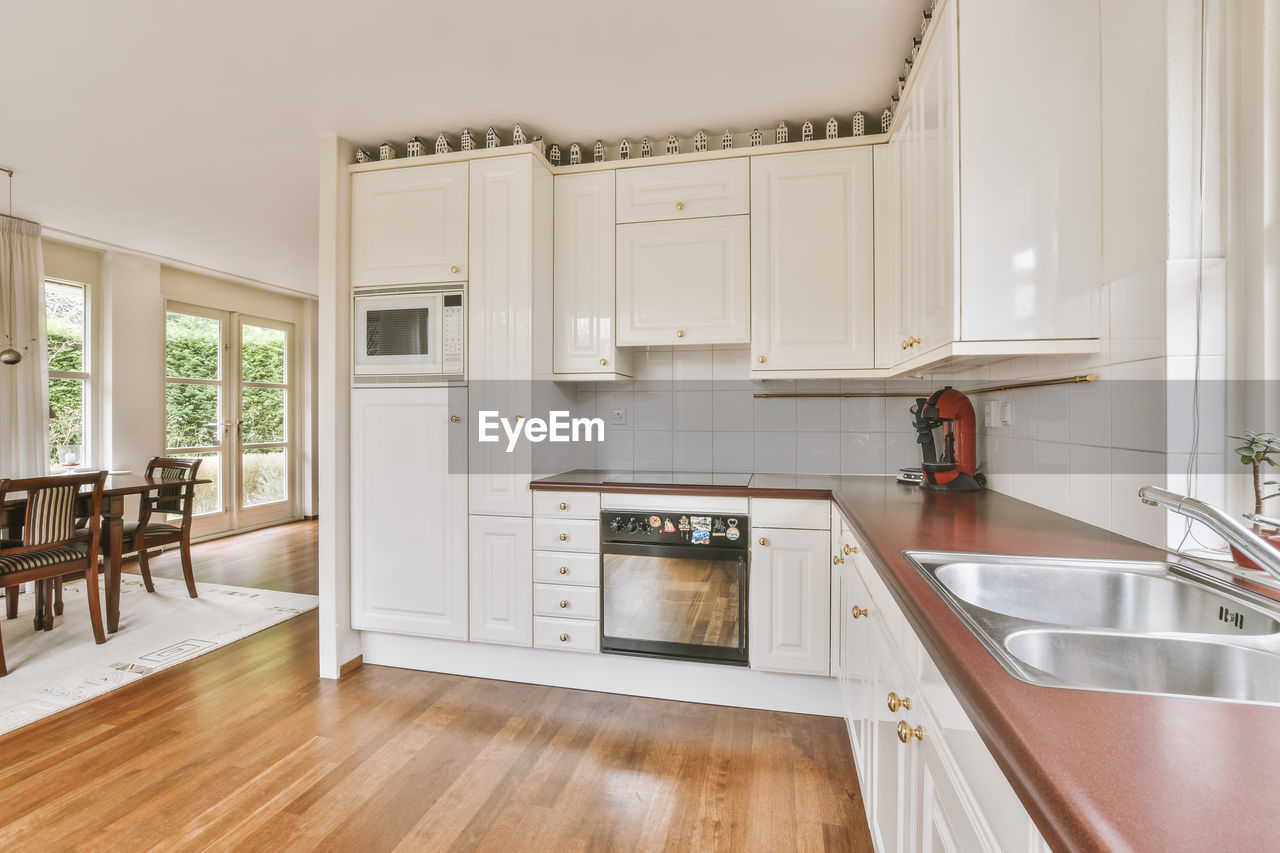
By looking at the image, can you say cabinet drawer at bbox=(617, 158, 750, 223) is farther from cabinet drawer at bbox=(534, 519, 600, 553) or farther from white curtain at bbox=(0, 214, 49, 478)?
white curtain at bbox=(0, 214, 49, 478)

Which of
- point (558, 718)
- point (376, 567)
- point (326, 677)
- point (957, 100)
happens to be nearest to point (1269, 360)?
point (957, 100)

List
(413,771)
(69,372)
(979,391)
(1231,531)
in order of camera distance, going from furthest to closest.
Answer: (69,372), (979,391), (413,771), (1231,531)

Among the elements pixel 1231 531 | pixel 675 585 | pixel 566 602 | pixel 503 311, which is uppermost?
pixel 503 311

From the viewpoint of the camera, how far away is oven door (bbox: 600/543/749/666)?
241 cm

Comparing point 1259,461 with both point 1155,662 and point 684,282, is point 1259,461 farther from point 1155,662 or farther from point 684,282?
point 684,282

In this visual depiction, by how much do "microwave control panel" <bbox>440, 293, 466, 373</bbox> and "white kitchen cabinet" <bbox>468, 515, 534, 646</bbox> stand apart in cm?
69

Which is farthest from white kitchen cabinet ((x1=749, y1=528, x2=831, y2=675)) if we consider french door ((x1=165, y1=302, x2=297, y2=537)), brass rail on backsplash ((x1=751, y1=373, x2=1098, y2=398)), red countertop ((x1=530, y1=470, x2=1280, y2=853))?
french door ((x1=165, y1=302, x2=297, y2=537))

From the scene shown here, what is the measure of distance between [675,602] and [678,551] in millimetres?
216

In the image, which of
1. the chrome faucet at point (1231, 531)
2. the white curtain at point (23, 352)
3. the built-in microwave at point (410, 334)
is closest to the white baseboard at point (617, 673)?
the built-in microwave at point (410, 334)

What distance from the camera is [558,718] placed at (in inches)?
94.3

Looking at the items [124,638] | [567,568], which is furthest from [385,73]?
[124,638]

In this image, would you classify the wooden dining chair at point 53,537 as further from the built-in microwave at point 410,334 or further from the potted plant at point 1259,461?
the potted plant at point 1259,461

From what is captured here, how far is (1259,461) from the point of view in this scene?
3.69 ft

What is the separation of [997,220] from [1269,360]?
2.15ft
